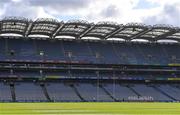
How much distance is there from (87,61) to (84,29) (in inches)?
417

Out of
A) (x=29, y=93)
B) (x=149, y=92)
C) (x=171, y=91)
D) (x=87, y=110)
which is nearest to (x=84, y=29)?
(x=29, y=93)

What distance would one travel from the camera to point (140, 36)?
92.9 m

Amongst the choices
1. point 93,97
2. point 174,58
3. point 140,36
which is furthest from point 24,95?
point 174,58

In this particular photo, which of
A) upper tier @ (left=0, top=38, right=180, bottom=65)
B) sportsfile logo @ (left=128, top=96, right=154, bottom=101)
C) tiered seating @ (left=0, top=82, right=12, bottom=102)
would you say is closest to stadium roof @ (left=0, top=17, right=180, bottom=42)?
upper tier @ (left=0, top=38, right=180, bottom=65)

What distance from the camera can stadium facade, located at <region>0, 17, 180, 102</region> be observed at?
80938mm

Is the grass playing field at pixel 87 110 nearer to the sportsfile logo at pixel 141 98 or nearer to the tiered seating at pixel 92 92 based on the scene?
the sportsfile logo at pixel 141 98

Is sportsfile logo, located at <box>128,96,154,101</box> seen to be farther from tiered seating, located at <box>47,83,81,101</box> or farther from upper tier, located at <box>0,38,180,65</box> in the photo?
upper tier, located at <box>0,38,180,65</box>

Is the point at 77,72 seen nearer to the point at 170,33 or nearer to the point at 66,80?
the point at 66,80

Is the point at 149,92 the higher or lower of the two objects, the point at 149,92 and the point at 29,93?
the lower

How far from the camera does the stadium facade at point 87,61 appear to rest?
80.9 m

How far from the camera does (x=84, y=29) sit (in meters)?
85.0

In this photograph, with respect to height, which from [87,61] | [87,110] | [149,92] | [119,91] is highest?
[87,61]

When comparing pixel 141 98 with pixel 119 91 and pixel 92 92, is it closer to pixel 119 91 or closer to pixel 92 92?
pixel 119 91

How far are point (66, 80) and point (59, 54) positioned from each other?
716 cm
